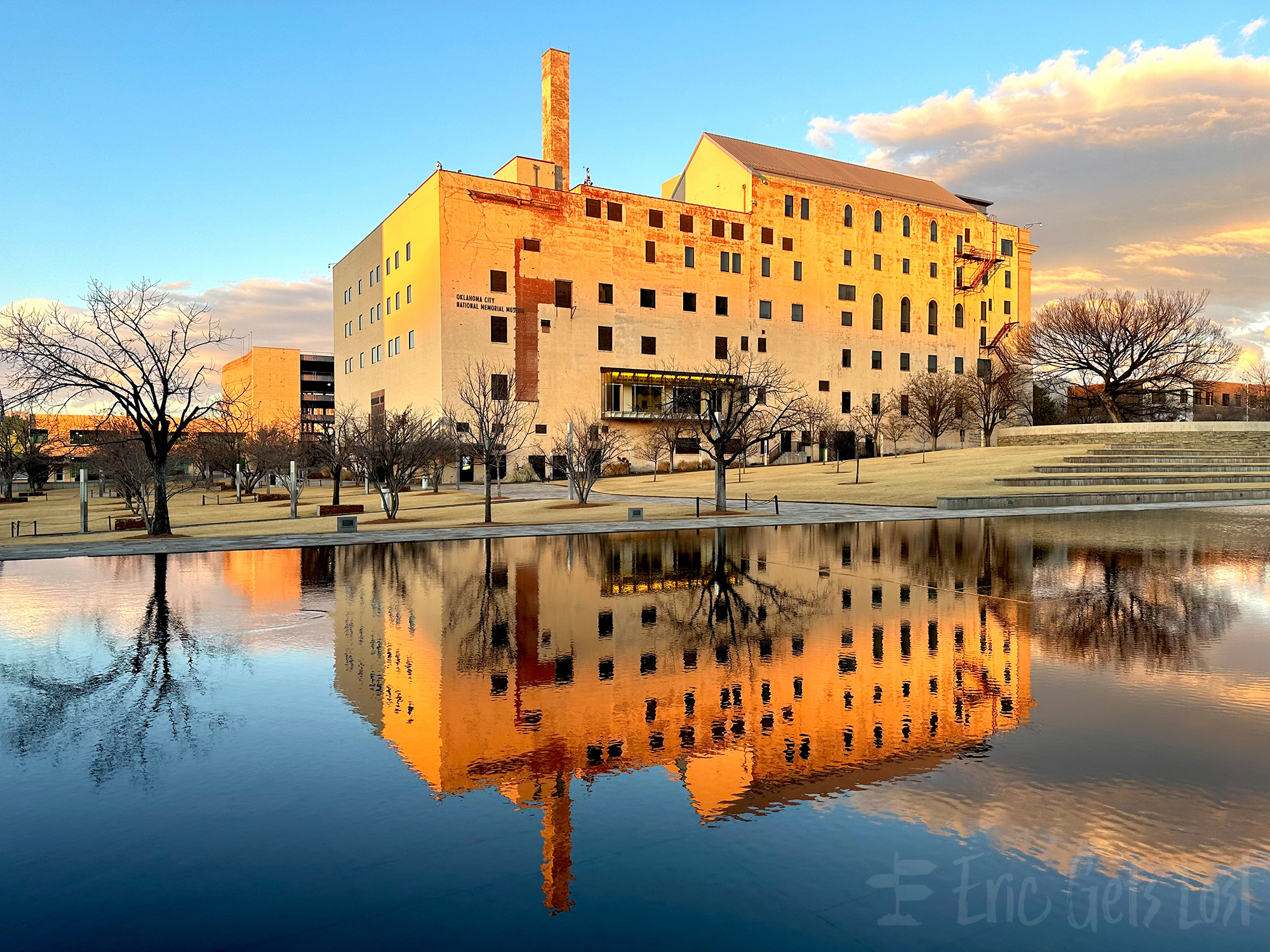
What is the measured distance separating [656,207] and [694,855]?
66.0 metres

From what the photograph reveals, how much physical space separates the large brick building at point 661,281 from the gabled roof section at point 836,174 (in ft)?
0.85

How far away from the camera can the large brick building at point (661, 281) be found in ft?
199

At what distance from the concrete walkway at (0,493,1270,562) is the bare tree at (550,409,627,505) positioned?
6848 millimetres

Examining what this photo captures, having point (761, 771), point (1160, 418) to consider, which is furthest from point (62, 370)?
point (1160, 418)

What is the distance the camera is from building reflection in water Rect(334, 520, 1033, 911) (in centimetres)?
579

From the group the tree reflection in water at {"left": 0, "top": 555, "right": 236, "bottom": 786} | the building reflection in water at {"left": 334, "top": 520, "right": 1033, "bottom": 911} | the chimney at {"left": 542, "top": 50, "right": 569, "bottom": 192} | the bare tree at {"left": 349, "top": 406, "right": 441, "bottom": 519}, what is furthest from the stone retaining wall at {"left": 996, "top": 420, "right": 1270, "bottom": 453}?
the tree reflection in water at {"left": 0, "top": 555, "right": 236, "bottom": 786}

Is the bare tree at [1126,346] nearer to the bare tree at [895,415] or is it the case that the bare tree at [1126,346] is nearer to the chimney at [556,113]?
the bare tree at [895,415]

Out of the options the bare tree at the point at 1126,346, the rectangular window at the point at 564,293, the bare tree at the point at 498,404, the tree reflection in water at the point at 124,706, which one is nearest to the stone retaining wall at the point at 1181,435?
the bare tree at the point at 1126,346

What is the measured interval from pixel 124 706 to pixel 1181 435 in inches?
2357

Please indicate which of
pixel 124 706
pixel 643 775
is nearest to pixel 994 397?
pixel 643 775

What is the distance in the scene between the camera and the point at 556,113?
210ft

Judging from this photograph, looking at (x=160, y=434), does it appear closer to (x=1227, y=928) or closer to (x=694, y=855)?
(x=694, y=855)

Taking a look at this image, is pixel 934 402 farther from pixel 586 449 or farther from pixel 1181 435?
pixel 586 449

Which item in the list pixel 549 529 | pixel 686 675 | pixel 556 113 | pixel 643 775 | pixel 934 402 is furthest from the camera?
pixel 934 402
